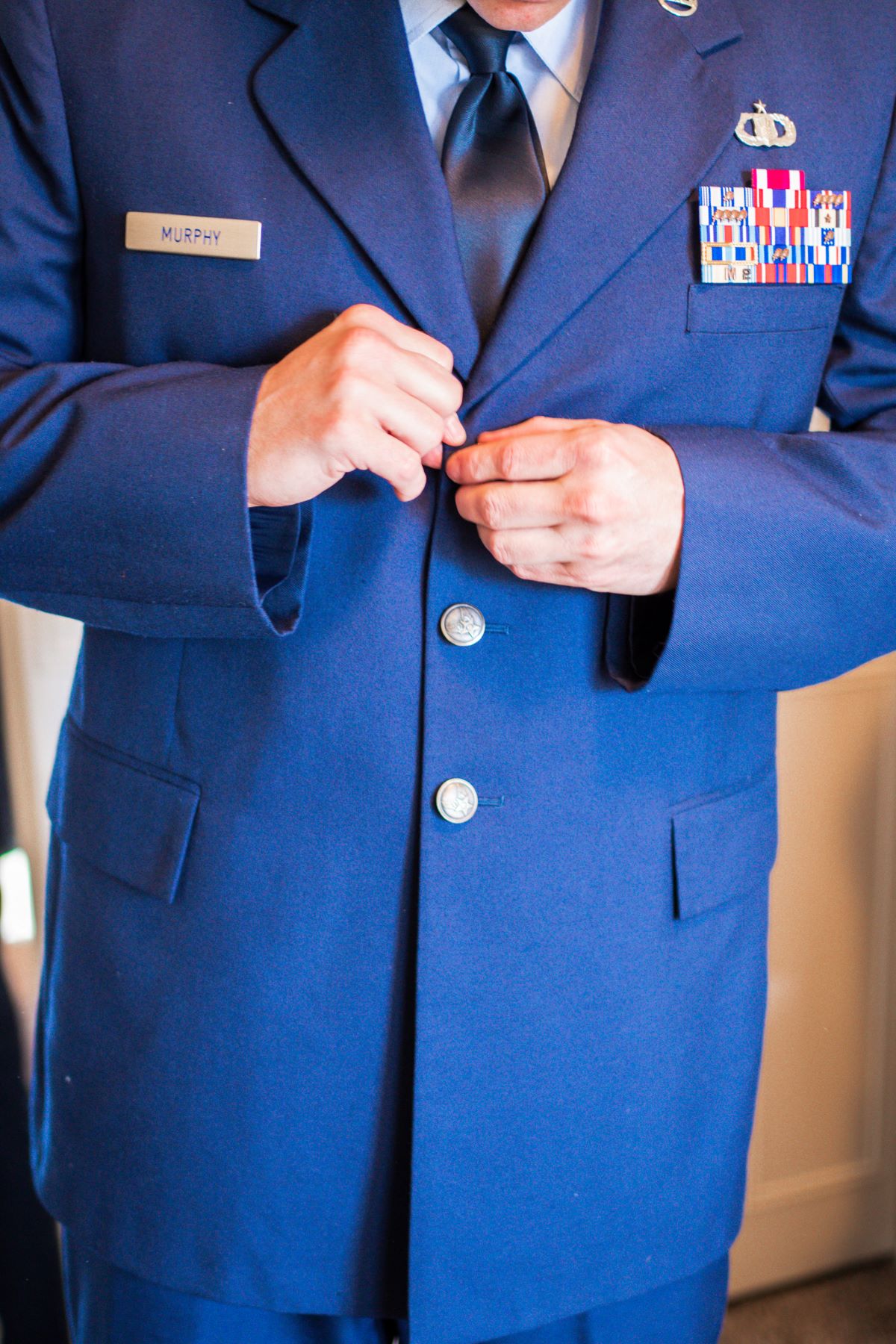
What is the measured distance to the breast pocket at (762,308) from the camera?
92 cm

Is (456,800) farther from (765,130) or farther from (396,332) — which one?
(765,130)

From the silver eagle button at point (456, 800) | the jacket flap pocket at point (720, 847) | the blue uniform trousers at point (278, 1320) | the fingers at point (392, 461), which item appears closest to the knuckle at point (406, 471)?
the fingers at point (392, 461)

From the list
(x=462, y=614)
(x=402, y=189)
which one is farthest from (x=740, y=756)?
(x=402, y=189)

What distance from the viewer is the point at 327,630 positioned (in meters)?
0.91

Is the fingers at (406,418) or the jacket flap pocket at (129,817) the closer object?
the fingers at (406,418)

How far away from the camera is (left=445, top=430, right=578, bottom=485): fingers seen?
0.83 meters

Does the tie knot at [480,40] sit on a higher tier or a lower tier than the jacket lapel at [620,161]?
higher

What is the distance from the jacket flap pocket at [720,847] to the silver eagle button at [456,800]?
6.4 inches

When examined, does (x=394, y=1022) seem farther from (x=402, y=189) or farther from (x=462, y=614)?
(x=402, y=189)

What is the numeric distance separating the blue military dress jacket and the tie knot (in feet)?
0.15

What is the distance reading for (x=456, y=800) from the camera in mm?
900

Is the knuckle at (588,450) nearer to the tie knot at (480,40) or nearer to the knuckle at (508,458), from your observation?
the knuckle at (508,458)

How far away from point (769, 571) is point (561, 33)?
0.42 m

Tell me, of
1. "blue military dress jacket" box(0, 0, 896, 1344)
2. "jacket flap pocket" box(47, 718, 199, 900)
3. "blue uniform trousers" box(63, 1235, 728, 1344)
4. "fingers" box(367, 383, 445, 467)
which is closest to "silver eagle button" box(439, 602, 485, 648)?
"blue military dress jacket" box(0, 0, 896, 1344)
